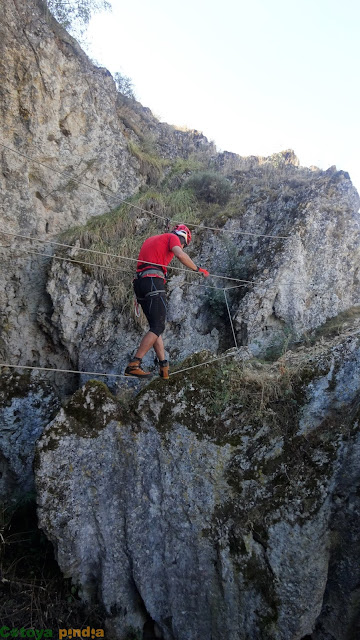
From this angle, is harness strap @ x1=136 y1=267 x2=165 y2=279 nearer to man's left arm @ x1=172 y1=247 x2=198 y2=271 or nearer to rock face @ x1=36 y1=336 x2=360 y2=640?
man's left arm @ x1=172 y1=247 x2=198 y2=271

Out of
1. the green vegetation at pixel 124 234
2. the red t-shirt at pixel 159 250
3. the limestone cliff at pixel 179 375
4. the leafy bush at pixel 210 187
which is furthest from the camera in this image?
the leafy bush at pixel 210 187

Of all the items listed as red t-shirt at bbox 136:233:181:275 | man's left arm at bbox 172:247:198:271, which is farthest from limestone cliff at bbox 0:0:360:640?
red t-shirt at bbox 136:233:181:275

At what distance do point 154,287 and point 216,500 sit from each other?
9.23 ft

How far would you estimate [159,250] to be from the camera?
217 inches

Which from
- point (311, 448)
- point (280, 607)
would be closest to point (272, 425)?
point (311, 448)

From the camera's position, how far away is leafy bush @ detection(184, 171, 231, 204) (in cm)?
896

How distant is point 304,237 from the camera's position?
7.29m

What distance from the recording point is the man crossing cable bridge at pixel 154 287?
536 centimetres

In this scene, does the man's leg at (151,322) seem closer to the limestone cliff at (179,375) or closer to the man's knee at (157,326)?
the man's knee at (157,326)

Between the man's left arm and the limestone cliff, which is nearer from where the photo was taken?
the limestone cliff

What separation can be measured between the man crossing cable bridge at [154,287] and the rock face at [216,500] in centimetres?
41

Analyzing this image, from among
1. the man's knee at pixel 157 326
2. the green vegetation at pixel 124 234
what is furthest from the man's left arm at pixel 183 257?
the green vegetation at pixel 124 234

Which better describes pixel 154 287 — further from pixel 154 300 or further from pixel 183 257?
pixel 183 257

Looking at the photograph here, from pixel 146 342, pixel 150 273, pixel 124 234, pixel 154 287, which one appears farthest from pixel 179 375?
pixel 124 234
